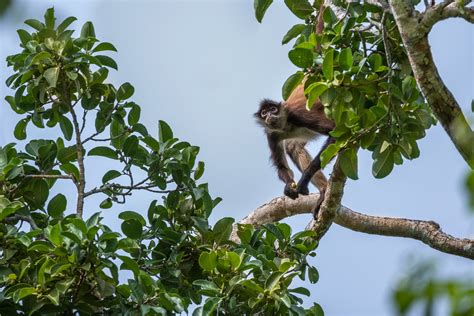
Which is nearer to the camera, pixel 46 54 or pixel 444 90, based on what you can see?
pixel 444 90

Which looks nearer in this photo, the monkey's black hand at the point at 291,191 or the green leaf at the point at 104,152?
the green leaf at the point at 104,152

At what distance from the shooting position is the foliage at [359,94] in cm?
354

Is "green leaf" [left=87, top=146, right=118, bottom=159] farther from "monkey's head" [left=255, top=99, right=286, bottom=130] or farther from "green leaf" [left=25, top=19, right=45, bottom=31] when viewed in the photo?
"monkey's head" [left=255, top=99, right=286, bottom=130]

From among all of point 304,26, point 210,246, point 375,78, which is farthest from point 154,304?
point 304,26

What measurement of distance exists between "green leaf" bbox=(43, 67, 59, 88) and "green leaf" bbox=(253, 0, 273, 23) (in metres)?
1.09

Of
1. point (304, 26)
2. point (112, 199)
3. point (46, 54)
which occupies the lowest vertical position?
point (112, 199)

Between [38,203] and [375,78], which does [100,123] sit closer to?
[38,203]

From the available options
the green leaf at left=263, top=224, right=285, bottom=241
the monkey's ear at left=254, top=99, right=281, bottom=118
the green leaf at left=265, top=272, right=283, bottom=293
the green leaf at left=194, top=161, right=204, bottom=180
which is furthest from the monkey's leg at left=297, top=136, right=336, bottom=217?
the green leaf at left=265, top=272, right=283, bottom=293

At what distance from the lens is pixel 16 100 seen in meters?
4.18

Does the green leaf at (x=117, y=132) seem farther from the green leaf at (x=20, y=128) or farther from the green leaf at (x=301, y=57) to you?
the green leaf at (x=301, y=57)

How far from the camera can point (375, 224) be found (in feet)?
18.4

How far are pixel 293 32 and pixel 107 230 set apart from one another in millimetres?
1756

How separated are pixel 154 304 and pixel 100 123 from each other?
4.06 feet

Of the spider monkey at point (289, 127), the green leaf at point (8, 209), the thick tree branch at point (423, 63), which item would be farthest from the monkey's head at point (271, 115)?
the thick tree branch at point (423, 63)
